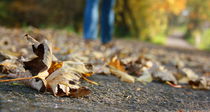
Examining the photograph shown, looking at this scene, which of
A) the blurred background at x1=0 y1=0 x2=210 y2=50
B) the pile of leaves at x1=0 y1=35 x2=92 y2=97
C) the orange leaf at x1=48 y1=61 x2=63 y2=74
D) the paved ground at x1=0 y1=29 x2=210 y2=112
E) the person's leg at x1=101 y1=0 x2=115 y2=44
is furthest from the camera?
the blurred background at x1=0 y1=0 x2=210 y2=50

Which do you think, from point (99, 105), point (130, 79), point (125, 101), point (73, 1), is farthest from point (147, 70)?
point (73, 1)

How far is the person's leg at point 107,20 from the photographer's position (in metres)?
4.74

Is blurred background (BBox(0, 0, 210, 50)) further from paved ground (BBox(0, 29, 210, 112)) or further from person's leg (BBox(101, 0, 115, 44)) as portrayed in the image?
paved ground (BBox(0, 29, 210, 112))

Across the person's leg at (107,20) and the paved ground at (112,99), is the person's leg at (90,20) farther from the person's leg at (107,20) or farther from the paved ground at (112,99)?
the paved ground at (112,99)

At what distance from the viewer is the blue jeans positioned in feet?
15.3

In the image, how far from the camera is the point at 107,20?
488 centimetres

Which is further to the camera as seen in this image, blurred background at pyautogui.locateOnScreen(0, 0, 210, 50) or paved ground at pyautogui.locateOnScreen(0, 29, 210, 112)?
blurred background at pyautogui.locateOnScreen(0, 0, 210, 50)

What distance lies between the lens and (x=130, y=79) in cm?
166

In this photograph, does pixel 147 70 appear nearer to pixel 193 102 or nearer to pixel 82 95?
pixel 193 102

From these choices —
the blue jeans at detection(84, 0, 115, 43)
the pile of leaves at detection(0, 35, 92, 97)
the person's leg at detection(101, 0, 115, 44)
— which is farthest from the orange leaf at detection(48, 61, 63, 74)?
the person's leg at detection(101, 0, 115, 44)

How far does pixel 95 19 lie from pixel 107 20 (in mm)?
206

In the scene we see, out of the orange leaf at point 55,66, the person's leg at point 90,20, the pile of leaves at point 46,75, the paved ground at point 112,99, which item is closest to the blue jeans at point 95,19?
the person's leg at point 90,20

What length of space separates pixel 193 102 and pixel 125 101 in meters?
0.34

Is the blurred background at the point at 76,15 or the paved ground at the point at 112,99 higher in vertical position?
the blurred background at the point at 76,15
